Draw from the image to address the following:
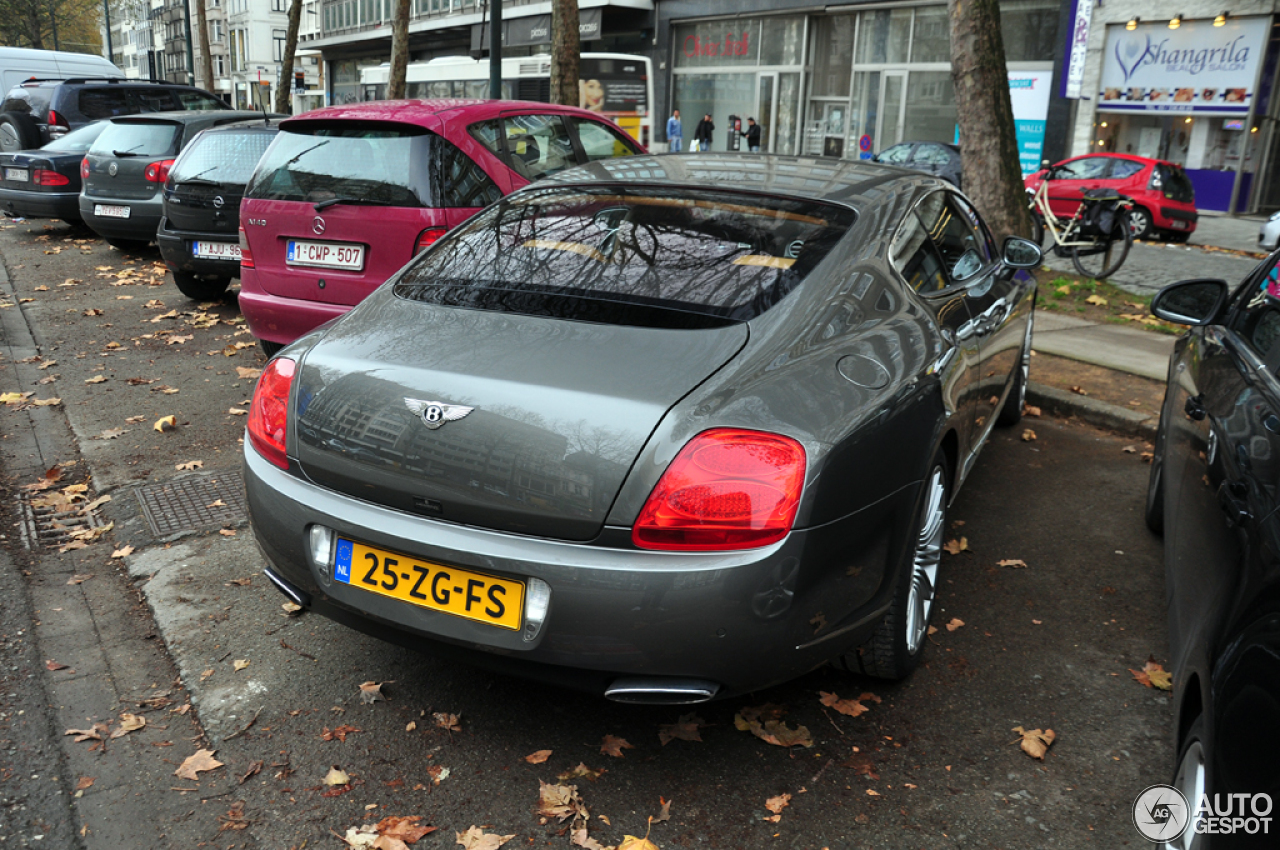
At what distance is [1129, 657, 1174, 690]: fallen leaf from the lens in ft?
10.6

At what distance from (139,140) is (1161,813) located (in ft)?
37.7

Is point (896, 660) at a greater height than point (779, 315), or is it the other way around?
point (779, 315)

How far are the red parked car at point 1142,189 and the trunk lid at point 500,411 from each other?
50.4 ft

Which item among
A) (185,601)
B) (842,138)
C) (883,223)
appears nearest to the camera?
(883,223)

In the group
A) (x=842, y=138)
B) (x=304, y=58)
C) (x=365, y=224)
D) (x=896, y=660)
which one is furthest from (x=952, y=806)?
(x=304, y=58)

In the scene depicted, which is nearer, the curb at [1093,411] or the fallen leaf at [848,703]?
the fallen leaf at [848,703]

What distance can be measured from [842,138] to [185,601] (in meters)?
26.6

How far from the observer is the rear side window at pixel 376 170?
5504 millimetres

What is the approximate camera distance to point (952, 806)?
2.63 m

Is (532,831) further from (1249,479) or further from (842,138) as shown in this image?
(842,138)

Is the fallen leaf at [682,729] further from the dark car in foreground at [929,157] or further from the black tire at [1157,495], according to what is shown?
the dark car in foreground at [929,157]

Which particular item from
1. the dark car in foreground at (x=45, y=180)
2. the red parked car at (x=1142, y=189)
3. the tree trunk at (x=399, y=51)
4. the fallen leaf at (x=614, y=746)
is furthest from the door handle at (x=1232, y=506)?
the tree trunk at (x=399, y=51)

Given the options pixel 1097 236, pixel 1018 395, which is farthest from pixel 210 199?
pixel 1097 236

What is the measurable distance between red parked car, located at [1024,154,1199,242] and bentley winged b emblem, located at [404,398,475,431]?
51.4 feet
